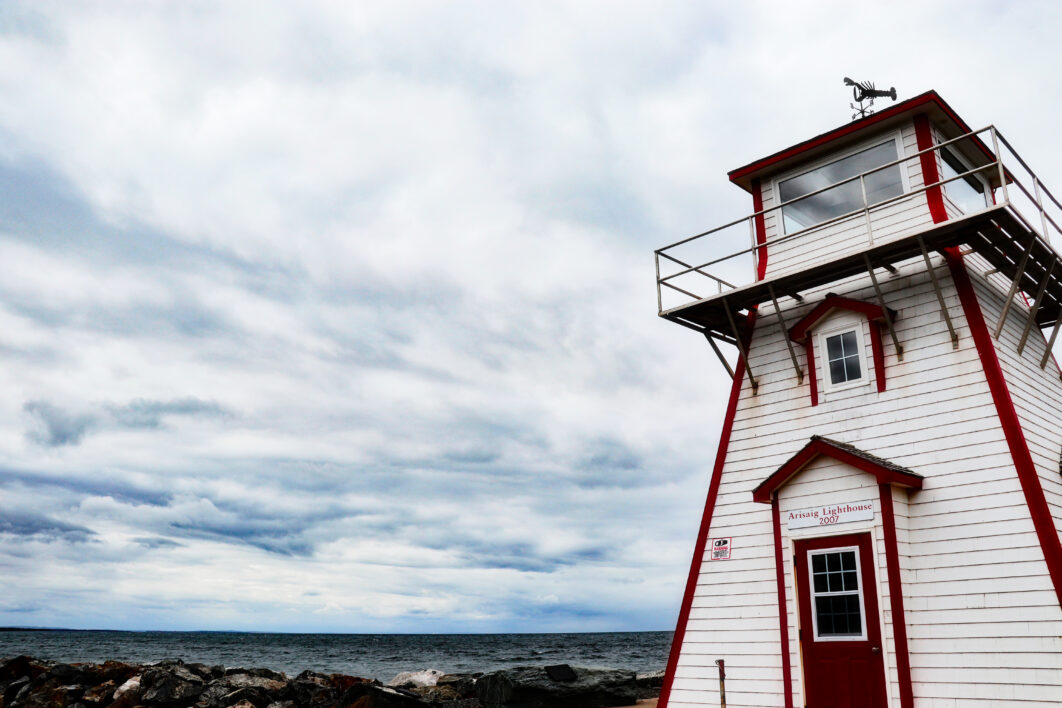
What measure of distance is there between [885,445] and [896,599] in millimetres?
2226

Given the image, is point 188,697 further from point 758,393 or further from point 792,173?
point 792,173

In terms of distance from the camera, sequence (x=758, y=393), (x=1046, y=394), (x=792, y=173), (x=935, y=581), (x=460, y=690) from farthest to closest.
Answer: (x=460, y=690) → (x=792, y=173) → (x=758, y=393) → (x=1046, y=394) → (x=935, y=581)

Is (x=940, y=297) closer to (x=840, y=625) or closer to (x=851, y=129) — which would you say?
(x=851, y=129)

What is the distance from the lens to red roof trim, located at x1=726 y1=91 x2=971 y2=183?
12586 mm

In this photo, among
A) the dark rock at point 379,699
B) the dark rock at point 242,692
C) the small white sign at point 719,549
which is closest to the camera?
the small white sign at point 719,549

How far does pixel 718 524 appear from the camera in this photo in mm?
12805

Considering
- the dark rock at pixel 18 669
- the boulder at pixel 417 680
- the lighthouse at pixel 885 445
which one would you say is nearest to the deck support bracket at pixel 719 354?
the lighthouse at pixel 885 445

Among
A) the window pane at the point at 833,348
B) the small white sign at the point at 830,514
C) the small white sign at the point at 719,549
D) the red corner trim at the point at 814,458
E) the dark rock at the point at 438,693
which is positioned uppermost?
the window pane at the point at 833,348

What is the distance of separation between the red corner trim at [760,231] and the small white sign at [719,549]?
14.8 ft

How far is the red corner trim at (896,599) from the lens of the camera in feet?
32.7

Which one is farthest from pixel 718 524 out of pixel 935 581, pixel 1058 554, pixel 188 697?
pixel 188 697

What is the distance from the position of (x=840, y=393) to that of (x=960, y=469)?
84.9 inches

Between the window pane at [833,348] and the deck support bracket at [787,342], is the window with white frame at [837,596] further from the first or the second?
the window pane at [833,348]

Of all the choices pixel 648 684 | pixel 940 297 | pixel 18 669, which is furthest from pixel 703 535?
pixel 18 669
